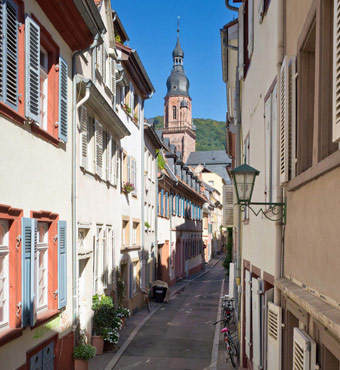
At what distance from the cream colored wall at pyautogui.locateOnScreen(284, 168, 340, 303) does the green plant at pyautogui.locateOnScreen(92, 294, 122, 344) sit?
30.4 ft

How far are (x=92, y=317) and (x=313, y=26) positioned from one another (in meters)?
11.2

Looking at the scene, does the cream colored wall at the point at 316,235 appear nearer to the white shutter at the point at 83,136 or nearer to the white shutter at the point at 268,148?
the white shutter at the point at 268,148

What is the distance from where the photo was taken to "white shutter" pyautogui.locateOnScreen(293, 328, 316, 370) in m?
4.53

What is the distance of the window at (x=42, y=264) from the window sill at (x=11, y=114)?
203cm

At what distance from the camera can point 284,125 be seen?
5.89m

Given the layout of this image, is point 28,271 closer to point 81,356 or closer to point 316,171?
point 81,356

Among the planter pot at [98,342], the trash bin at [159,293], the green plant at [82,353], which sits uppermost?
the green plant at [82,353]

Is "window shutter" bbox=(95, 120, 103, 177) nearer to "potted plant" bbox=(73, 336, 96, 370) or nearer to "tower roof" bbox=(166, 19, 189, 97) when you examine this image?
"potted plant" bbox=(73, 336, 96, 370)

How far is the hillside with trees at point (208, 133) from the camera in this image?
16012 cm

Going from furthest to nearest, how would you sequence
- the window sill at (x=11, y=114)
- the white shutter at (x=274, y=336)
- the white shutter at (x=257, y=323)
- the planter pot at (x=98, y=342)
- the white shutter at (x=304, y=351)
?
the planter pot at (x=98, y=342) < the white shutter at (x=257, y=323) < the window sill at (x=11, y=114) < the white shutter at (x=274, y=336) < the white shutter at (x=304, y=351)

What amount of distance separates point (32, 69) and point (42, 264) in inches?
127

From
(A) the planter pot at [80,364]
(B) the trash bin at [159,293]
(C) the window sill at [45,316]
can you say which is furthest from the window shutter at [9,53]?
(B) the trash bin at [159,293]

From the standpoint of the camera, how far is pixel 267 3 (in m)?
7.90

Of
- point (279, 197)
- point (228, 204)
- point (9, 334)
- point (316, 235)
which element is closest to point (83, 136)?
point (228, 204)
